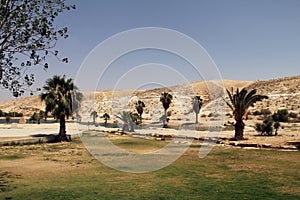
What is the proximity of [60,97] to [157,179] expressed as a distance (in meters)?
21.0

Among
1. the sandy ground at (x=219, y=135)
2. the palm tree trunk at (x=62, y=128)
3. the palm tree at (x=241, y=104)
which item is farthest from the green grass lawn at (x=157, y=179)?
the palm tree at (x=241, y=104)

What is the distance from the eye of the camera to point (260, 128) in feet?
147

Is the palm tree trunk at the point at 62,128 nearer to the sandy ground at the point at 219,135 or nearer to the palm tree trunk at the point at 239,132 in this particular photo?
the sandy ground at the point at 219,135

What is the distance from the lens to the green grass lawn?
1230 cm

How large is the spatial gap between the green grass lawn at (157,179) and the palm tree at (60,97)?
11286mm

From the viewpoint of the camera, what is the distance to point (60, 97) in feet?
110

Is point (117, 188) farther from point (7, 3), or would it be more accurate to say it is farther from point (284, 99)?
point (284, 99)

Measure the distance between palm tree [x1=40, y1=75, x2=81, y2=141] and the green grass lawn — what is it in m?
11.3

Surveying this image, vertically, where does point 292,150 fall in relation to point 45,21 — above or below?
Answer: below

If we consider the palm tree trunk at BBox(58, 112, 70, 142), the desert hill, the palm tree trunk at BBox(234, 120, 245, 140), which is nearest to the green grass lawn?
the palm tree trunk at BBox(58, 112, 70, 142)

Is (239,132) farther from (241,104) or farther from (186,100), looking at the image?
(186,100)

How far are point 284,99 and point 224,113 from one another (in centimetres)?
2314

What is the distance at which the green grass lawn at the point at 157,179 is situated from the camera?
12305 mm

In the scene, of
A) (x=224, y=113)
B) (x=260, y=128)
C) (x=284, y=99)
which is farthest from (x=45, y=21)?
(x=284, y=99)
